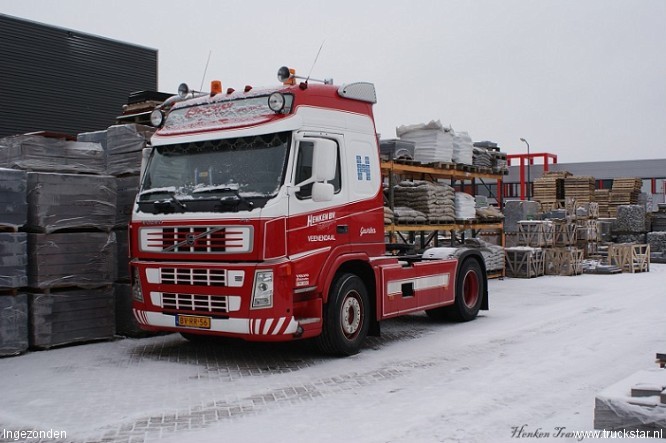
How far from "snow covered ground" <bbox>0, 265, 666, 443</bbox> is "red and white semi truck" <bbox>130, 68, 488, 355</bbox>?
650mm

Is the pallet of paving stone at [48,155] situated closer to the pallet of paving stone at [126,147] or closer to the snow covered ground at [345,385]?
the pallet of paving stone at [126,147]

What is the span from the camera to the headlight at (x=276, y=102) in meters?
8.33

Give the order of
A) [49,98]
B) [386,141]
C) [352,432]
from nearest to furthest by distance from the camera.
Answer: [352,432], [386,141], [49,98]

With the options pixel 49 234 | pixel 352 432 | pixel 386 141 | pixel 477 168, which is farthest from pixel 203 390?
pixel 477 168

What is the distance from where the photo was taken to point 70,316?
984 cm

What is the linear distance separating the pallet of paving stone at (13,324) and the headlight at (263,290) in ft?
11.2

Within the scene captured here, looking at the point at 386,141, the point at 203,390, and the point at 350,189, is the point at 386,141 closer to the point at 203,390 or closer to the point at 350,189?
the point at 350,189

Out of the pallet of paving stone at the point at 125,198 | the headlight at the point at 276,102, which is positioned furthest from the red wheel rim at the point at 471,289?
the pallet of paving stone at the point at 125,198

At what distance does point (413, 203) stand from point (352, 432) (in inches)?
450

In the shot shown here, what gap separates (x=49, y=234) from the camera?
966 centimetres

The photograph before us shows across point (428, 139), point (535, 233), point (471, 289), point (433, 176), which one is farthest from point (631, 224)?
point (471, 289)

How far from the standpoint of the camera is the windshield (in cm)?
812

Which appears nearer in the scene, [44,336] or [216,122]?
[216,122]

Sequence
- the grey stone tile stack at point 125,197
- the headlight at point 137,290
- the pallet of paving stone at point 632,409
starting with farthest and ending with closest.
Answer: the grey stone tile stack at point 125,197
the headlight at point 137,290
the pallet of paving stone at point 632,409
